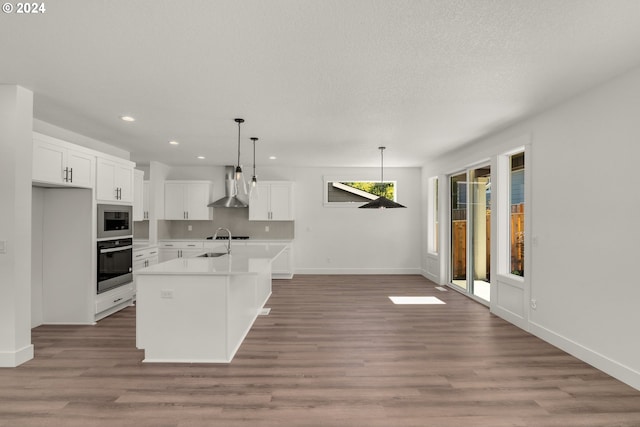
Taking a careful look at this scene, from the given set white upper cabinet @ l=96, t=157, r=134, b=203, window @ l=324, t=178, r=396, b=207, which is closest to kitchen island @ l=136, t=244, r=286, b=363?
white upper cabinet @ l=96, t=157, r=134, b=203

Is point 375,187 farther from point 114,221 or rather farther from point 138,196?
point 114,221

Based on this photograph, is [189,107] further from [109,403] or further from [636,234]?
[636,234]

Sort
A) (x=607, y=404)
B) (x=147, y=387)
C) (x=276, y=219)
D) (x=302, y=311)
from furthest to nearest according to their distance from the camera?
(x=276, y=219), (x=302, y=311), (x=147, y=387), (x=607, y=404)

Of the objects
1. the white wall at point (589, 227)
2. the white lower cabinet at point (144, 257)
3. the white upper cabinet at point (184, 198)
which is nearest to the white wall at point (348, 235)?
the white upper cabinet at point (184, 198)

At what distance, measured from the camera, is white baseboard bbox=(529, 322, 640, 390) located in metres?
2.77

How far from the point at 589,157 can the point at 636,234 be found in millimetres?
857

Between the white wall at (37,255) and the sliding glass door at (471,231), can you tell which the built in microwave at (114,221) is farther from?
the sliding glass door at (471,231)

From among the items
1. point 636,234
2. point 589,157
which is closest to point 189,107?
point 589,157

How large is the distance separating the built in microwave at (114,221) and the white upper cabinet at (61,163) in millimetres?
445

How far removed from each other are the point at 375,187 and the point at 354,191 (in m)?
0.53

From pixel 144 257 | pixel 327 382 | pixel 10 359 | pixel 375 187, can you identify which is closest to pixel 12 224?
pixel 10 359

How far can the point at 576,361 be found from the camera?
324cm

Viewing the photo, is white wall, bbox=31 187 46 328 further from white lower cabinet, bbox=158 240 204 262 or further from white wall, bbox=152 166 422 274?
white wall, bbox=152 166 422 274

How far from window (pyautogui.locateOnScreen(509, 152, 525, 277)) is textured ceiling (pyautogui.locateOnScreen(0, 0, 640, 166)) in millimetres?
745
